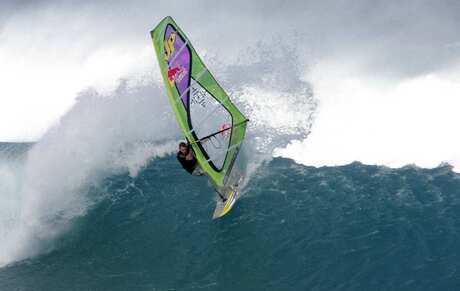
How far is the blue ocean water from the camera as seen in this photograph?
741 inches

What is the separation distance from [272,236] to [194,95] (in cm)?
509

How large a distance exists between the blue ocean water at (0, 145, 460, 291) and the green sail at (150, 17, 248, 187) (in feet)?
6.64

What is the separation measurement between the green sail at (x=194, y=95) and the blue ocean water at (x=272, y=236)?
2.02m

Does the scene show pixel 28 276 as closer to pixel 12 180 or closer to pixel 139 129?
pixel 12 180

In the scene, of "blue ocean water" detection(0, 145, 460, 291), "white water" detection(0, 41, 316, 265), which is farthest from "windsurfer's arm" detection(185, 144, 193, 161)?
"white water" detection(0, 41, 316, 265)

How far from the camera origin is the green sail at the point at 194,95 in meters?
19.7

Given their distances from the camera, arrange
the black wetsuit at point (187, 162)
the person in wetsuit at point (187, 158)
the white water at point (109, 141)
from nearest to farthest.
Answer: the person in wetsuit at point (187, 158) → the black wetsuit at point (187, 162) → the white water at point (109, 141)

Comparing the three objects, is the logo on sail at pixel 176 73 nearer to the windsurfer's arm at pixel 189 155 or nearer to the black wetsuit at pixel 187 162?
the windsurfer's arm at pixel 189 155

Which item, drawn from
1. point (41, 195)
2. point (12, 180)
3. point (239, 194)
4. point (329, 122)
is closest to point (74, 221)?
point (41, 195)

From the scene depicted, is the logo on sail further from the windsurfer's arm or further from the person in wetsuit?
the windsurfer's arm

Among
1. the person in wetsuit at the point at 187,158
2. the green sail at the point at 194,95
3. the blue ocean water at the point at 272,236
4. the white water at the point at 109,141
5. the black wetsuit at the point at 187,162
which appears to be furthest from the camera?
the white water at the point at 109,141

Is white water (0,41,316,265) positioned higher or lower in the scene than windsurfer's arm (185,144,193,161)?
higher

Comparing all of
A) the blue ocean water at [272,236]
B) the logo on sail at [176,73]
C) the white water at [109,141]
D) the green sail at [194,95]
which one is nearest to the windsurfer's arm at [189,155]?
the green sail at [194,95]

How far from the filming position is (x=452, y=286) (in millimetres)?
17703
